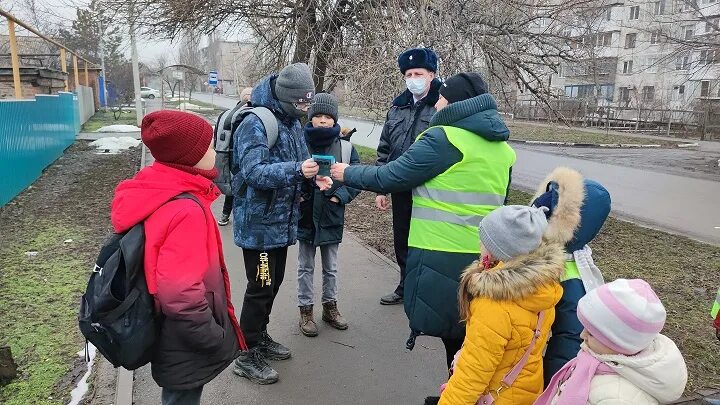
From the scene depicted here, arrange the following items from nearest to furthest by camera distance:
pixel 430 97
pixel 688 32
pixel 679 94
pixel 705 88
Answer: pixel 430 97 → pixel 688 32 → pixel 705 88 → pixel 679 94

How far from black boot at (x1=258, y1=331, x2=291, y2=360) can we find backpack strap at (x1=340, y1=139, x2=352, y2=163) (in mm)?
1366

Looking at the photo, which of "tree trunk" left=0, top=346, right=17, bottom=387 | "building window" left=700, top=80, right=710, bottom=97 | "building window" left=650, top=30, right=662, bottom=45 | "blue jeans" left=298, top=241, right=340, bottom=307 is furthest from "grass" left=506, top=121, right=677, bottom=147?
"tree trunk" left=0, top=346, right=17, bottom=387

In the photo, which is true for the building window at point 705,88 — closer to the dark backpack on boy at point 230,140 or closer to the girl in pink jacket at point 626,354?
the dark backpack on boy at point 230,140

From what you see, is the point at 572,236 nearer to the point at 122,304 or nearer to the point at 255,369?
the point at 122,304

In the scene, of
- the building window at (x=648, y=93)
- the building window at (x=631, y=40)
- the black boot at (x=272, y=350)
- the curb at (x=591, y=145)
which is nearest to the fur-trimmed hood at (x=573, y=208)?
the black boot at (x=272, y=350)

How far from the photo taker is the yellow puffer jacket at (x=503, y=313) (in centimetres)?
194

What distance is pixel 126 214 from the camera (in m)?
1.96

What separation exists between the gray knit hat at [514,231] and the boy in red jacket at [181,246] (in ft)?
3.57

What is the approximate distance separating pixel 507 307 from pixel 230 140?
2195 mm

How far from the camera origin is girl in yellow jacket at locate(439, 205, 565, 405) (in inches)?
76.4

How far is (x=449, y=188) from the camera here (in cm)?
252

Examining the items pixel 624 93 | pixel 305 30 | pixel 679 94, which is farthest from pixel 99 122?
pixel 679 94

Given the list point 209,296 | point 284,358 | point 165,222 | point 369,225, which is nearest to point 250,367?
point 284,358

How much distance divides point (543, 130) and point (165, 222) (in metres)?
29.4
